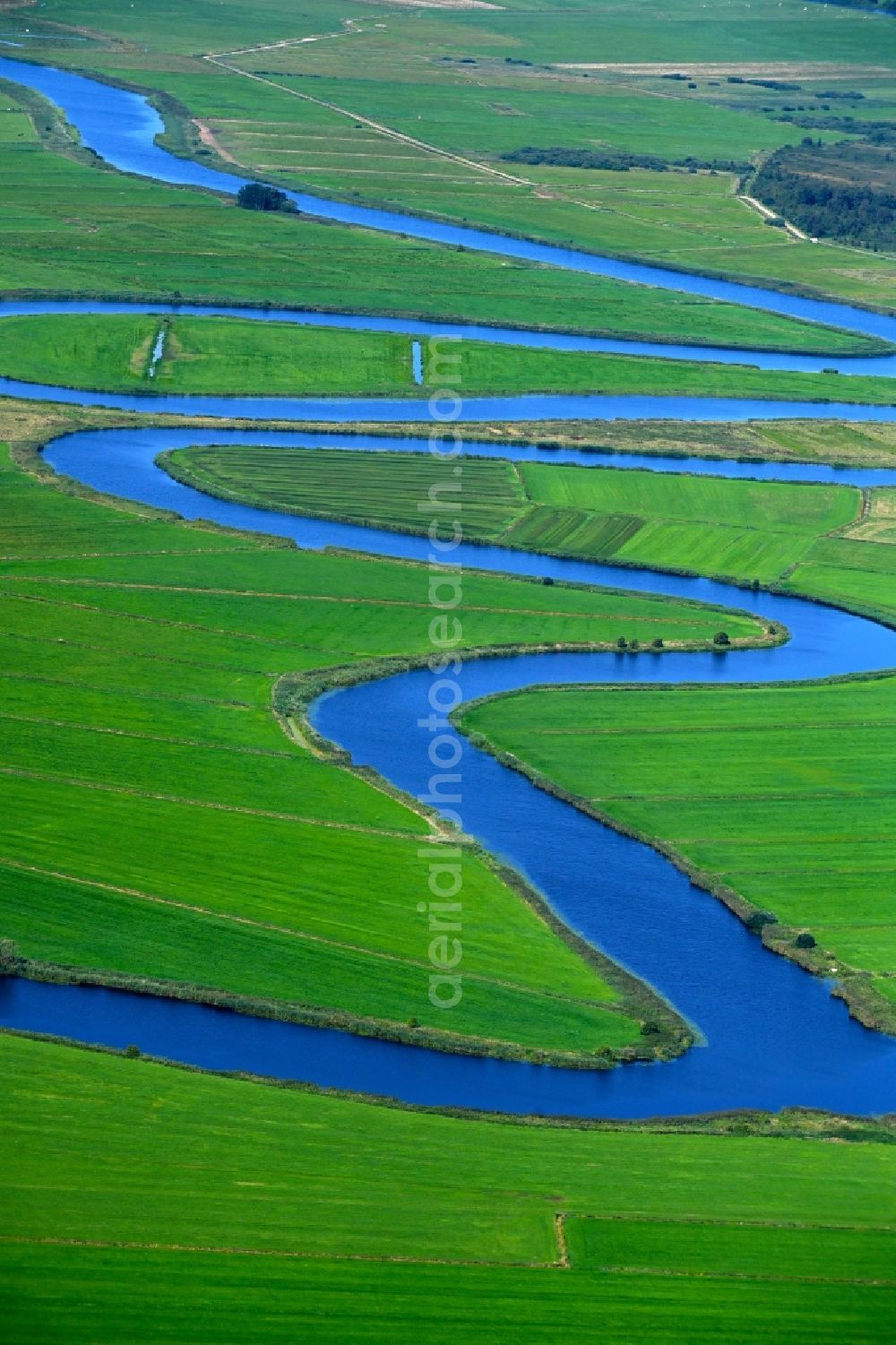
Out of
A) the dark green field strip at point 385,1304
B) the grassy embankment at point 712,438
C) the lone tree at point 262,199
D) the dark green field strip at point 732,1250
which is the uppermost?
the lone tree at point 262,199

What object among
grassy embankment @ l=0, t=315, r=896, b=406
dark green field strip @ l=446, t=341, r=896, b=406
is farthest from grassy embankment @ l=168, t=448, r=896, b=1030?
dark green field strip @ l=446, t=341, r=896, b=406

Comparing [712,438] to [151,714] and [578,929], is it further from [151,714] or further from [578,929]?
[578,929]

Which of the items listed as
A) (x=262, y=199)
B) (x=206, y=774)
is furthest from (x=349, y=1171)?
(x=262, y=199)

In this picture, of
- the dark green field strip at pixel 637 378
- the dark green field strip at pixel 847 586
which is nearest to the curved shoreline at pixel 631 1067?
the dark green field strip at pixel 847 586

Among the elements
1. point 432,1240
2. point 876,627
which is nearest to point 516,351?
point 876,627

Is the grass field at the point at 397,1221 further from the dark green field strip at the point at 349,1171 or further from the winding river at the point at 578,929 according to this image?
the winding river at the point at 578,929

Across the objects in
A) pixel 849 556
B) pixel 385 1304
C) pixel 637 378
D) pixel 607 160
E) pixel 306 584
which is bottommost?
pixel 385 1304

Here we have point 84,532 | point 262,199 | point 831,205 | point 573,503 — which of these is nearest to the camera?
point 84,532

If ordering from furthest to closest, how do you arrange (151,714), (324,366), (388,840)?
(324,366) < (151,714) < (388,840)

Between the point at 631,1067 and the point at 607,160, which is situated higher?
the point at 607,160
